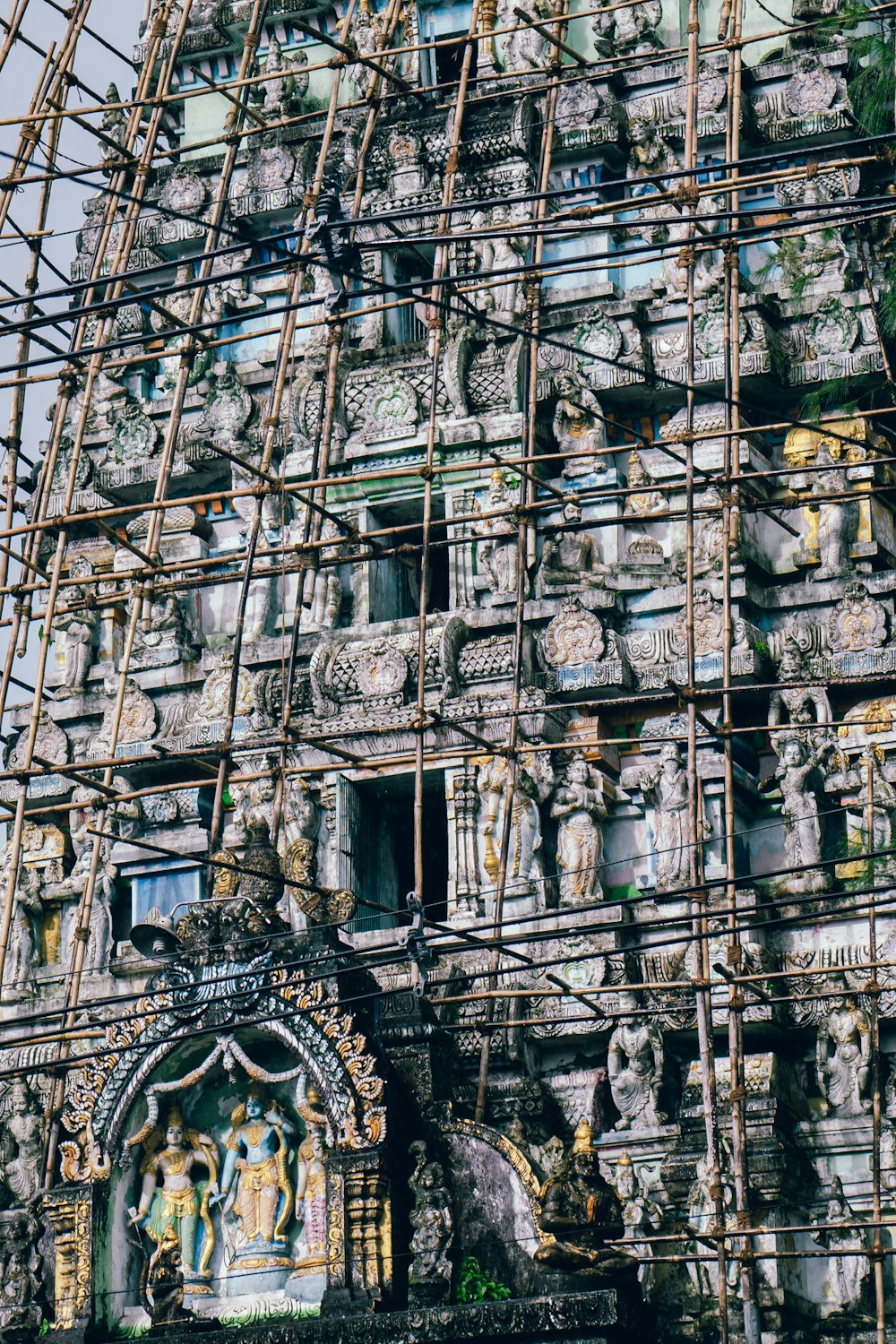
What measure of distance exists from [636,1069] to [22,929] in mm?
8439

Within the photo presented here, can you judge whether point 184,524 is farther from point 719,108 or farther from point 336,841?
point 719,108

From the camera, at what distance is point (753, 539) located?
3219 cm

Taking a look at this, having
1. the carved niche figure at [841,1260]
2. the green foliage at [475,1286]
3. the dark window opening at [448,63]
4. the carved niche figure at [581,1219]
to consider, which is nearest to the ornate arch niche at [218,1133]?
the green foliage at [475,1286]

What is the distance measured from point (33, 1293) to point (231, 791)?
7.34 meters

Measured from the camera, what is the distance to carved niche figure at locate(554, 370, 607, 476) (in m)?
33.1

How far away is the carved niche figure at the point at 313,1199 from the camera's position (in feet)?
86.8

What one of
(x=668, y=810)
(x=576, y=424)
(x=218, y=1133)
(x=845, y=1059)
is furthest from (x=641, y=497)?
(x=218, y=1133)

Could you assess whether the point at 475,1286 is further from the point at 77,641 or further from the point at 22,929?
the point at 77,641

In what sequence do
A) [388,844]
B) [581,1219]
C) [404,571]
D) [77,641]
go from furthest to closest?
[77,641] < [404,571] < [388,844] < [581,1219]

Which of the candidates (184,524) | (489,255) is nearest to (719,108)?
(489,255)

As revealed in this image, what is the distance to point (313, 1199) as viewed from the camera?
26.6 metres

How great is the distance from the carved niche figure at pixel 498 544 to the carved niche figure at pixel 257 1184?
7839 mm

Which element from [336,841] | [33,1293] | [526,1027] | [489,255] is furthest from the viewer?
[489,255]

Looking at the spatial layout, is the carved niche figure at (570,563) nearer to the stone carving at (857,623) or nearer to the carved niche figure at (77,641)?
the stone carving at (857,623)
